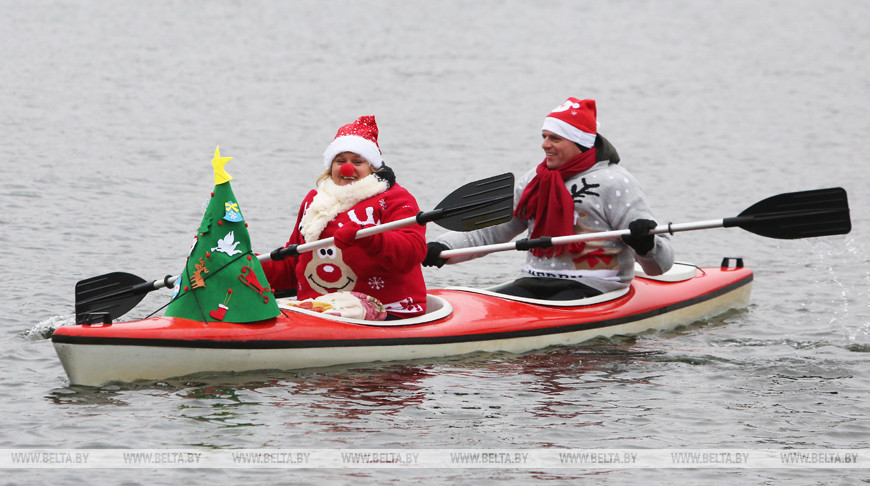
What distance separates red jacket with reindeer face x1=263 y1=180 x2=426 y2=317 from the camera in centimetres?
716

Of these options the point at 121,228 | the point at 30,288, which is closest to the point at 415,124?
the point at 121,228

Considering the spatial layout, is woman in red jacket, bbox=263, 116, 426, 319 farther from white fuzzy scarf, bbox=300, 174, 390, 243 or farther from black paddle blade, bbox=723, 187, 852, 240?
black paddle blade, bbox=723, 187, 852, 240

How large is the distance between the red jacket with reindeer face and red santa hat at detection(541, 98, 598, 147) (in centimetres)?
124

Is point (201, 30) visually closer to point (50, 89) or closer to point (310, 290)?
point (50, 89)

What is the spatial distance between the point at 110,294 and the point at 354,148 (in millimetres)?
1764

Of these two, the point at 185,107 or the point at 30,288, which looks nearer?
the point at 30,288

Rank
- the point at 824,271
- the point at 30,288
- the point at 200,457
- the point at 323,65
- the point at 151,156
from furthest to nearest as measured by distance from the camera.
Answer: the point at 323,65, the point at 151,156, the point at 824,271, the point at 30,288, the point at 200,457

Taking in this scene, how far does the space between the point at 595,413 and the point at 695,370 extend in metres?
1.21

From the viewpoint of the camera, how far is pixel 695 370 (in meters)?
7.66

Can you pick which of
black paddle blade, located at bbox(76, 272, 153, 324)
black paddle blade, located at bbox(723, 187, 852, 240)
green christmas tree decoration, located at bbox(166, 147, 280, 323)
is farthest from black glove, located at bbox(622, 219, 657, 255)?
black paddle blade, located at bbox(76, 272, 153, 324)

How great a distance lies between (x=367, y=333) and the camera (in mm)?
7199

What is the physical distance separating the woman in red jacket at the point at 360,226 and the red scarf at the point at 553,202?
1076mm

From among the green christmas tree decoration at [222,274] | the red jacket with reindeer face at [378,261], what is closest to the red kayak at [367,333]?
the green christmas tree decoration at [222,274]

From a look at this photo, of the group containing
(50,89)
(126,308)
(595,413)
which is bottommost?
(595,413)
